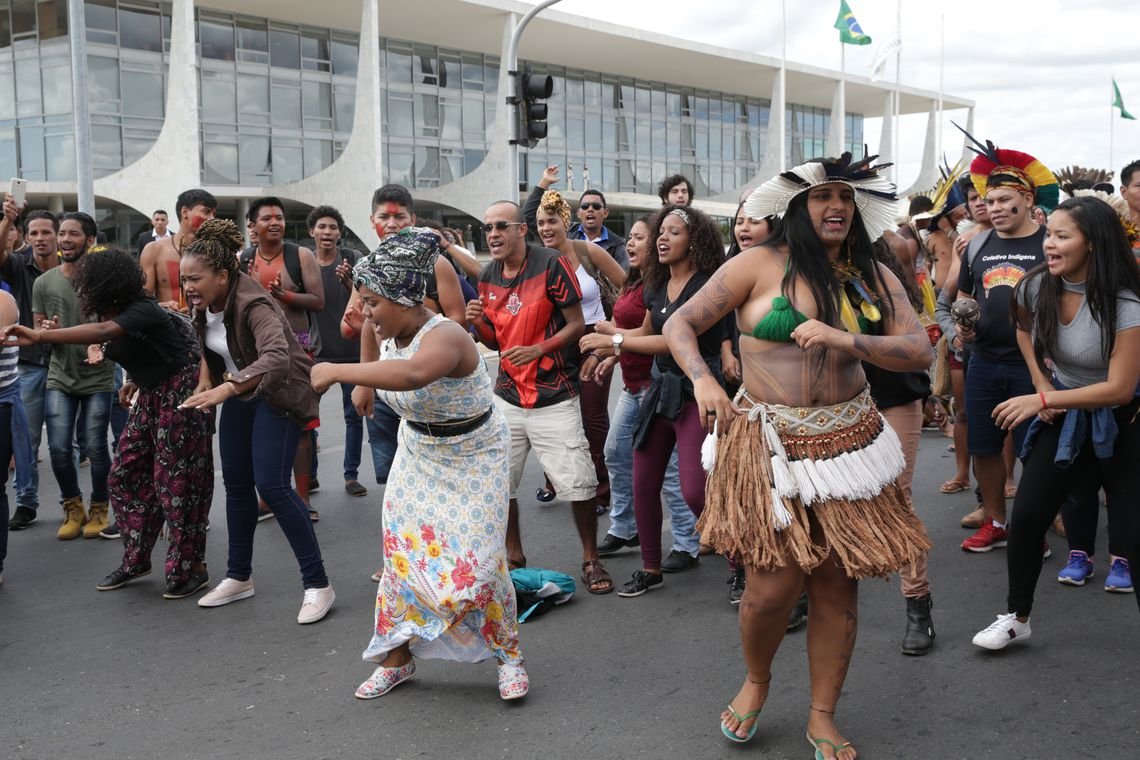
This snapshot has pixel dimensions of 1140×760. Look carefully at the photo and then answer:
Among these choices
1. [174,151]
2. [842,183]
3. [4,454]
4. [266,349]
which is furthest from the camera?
[174,151]

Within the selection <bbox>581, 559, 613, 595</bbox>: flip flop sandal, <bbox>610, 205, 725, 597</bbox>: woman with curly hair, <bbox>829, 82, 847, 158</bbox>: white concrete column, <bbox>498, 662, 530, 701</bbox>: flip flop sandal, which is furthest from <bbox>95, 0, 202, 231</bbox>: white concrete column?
<bbox>829, 82, 847, 158</bbox>: white concrete column

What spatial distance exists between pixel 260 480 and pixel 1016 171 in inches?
156

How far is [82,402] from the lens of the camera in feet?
23.6

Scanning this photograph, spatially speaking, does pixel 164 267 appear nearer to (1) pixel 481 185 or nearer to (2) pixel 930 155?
(1) pixel 481 185

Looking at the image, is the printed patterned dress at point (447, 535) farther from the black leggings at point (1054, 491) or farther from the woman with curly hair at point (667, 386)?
the black leggings at point (1054, 491)

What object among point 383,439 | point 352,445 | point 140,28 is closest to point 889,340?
point 383,439

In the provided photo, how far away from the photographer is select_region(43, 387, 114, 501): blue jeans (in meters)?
6.89

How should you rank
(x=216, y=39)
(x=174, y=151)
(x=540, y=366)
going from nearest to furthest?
(x=540, y=366) < (x=174, y=151) < (x=216, y=39)

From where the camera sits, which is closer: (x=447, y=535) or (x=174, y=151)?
(x=447, y=535)

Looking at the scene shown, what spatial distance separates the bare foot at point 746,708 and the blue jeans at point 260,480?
237 cm

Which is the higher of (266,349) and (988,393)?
(266,349)

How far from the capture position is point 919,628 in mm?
4465

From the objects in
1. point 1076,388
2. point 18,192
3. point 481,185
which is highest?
point 481,185

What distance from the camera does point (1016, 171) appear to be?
204 inches
